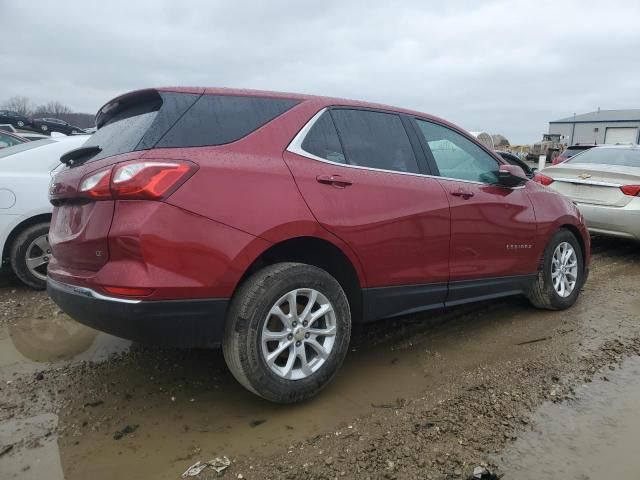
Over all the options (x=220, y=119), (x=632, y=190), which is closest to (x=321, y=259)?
(x=220, y=119)

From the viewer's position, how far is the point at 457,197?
341cm

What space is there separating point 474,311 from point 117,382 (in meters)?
2.95

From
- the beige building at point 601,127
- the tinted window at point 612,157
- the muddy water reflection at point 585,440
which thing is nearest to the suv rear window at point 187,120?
the muddy water reflection at point 585,440

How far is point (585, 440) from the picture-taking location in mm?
2424

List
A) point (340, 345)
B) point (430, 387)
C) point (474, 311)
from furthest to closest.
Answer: point (474, 311)
point (430, 387)
point (340, 345)

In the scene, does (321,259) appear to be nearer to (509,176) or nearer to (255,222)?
(255,222)

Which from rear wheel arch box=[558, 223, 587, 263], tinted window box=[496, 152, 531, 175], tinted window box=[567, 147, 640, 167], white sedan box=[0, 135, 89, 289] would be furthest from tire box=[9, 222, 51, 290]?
tinted window box=[567, 147, 640, 167]

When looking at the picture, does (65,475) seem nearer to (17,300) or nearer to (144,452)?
(144,452)

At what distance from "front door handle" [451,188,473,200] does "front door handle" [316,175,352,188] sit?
959mm

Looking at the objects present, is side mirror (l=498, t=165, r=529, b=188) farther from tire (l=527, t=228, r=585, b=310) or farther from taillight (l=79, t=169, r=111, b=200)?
taillight (l=79, t=169, r=111, b=200)

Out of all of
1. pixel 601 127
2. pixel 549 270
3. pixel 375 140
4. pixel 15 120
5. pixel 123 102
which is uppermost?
pixel 601 127

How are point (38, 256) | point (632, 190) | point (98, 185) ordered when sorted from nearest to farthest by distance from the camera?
point (98, 185)
point (38, 256)
point (632, 190)

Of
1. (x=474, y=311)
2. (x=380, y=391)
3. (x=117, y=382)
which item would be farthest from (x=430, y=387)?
(x=117, y=382)

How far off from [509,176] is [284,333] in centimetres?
226
